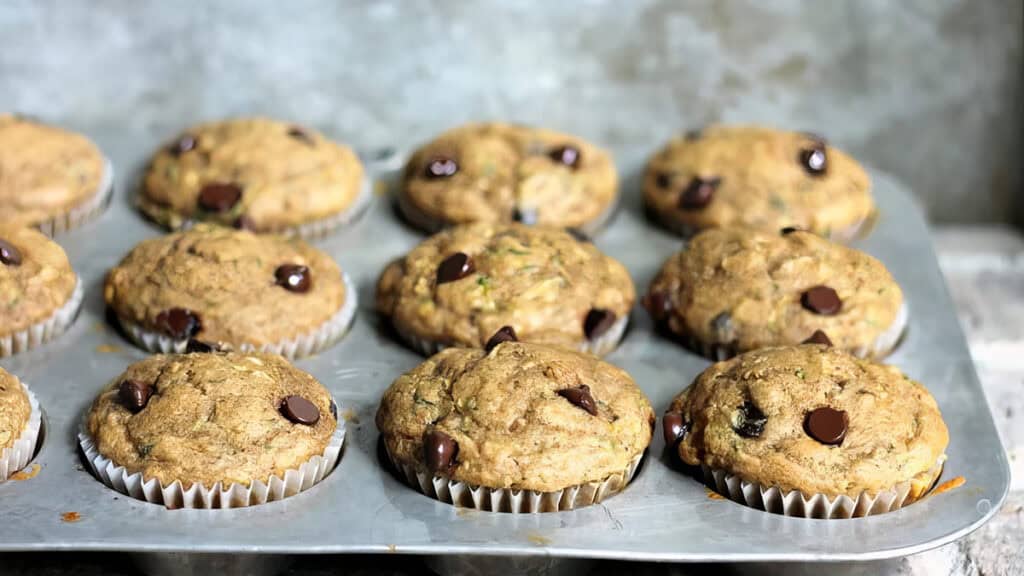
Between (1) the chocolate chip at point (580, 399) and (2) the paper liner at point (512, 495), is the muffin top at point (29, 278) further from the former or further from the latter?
(1) the chocolate chip at point (580, 399)

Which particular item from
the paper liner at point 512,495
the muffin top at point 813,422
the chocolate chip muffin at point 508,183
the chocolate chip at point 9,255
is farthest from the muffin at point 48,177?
the muffin top at point 813,422

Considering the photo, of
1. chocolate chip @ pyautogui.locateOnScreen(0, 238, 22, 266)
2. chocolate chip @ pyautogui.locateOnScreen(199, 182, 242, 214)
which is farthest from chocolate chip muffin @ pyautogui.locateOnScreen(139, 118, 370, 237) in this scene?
chocolate chip @ pyautogui.locateOnScreen(0, 238, 22, 266)

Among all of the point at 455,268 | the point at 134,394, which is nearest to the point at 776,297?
the point at 455,268

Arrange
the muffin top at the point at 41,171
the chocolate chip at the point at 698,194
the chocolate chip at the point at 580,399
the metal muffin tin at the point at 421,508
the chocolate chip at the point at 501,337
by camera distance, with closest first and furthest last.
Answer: the metal muffin tin at the point at 421,508 < the chocolate chip at the point at 580,399 < the chocolate chip at the point at 501,337 < the muffin top at the point at 41,171 < the chocolate chip at the point at 698,194

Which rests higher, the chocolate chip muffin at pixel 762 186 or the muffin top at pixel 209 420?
the chocolate chip muffin at pixel 762 186

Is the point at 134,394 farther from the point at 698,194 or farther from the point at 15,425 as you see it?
the point at 698,194

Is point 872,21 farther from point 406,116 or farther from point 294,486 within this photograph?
point 294,486
